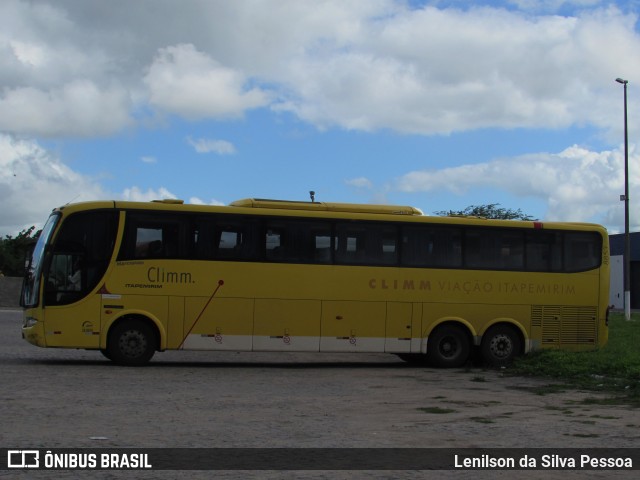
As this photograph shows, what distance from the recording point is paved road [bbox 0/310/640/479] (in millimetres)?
9172

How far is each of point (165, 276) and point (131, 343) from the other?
5.15 ft

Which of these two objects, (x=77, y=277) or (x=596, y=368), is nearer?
(x=596, y=368)

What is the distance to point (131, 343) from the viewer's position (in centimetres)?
1800

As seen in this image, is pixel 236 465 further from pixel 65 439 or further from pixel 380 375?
pixel 380 375

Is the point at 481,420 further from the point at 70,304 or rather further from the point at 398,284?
the point at 70,304

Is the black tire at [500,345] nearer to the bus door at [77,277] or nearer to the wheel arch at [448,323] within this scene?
the wheel arch at [448,323]

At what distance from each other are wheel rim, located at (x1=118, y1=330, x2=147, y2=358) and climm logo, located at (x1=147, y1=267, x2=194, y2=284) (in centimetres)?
119

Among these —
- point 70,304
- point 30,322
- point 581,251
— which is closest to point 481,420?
point 70,304

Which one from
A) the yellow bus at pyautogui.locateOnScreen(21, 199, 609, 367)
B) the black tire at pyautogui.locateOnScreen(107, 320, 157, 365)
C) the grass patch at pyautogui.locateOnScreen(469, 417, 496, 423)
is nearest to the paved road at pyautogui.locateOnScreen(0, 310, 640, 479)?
the grass patch at pyautogui.locateOnScreen(469, 417, 496, 423)

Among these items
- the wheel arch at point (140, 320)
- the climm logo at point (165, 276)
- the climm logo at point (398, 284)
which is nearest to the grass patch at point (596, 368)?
the climm logo at point (398, 284)

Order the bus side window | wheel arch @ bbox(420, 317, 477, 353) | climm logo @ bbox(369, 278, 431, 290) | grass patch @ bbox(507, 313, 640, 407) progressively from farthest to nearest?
the bus side window
wheel arch @ bbox(420, 317, 477, 353)
climm logo @ bbox(369, 278, 431, 290)
grass patch @ bbox(507, 313, 640, 407)

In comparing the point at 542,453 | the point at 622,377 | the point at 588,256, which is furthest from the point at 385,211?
the point at 542,453

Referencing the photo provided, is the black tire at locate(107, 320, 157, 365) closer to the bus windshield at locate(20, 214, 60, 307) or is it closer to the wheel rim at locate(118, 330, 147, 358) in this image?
the wheel rim at locate(118, 330, 147, 358)

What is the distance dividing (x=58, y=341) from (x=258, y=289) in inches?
169
